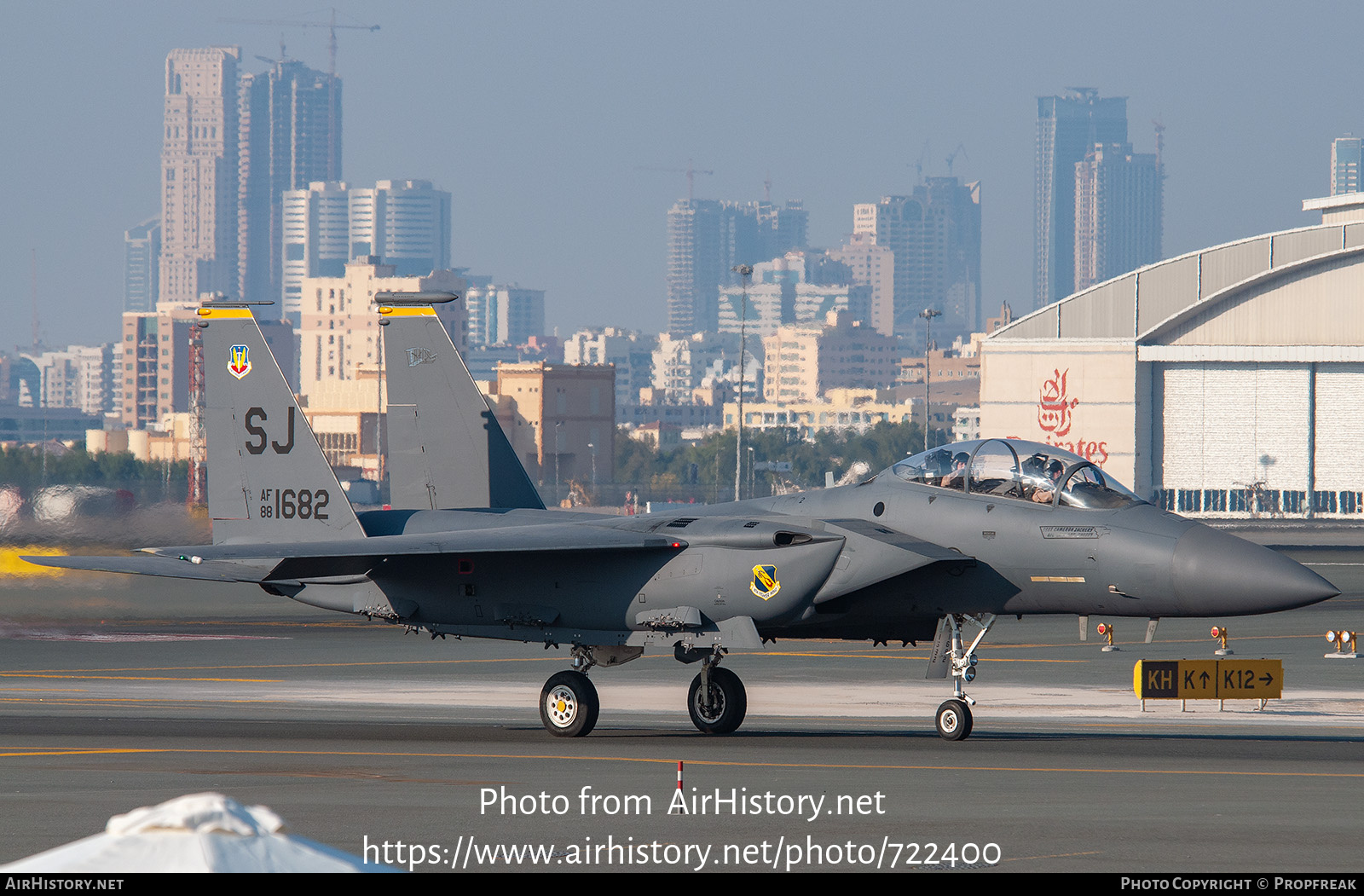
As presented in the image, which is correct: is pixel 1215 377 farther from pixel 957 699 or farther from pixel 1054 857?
pixel 1054 857

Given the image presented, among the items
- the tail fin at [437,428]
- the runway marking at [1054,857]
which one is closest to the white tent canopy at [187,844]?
the runway marking at [1054,857]

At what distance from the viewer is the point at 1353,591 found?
54.8m

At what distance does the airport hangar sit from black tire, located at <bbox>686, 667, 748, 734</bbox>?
Result: 82.0 metres

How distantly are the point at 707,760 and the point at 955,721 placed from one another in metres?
2.98

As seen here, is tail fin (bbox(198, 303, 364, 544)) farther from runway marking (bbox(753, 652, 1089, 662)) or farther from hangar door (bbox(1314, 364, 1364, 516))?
hangar door (bbox(1314, 364, 1364, 516))

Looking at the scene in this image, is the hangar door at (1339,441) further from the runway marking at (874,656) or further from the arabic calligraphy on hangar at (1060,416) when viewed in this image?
the runway marking at (874,656)

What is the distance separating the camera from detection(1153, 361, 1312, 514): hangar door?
98500 mm

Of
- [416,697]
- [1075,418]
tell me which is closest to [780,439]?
[1075,418]

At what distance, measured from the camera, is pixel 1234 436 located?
99375 mm

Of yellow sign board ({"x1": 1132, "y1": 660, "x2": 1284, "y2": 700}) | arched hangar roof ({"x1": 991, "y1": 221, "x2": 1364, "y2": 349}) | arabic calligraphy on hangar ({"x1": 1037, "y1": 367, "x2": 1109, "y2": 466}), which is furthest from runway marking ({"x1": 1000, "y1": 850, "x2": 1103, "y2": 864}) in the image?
arabic calligraphy on hangar ({"x1": 1037, "y1": 367, "x2": 1109, "y2": 466})

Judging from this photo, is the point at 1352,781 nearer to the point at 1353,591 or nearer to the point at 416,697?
the point at 416,697

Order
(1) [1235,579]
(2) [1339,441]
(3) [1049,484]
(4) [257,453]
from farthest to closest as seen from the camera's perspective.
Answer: (2) [1339,441] < (4) [257,453] < (3) [1049,484] < (1) [1235,579]

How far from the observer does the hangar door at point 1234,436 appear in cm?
9850

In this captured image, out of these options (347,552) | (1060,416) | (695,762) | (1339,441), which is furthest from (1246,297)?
(695,762)
